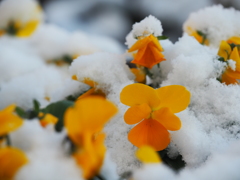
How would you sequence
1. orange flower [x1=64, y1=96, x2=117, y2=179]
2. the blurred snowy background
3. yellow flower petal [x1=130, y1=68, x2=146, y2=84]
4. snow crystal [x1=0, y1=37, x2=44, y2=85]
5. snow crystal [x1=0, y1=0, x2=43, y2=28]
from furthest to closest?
the blurred snowy background → snow crystal [x1=0, y1=0, x2=43, y2=28] → snow crystal [x1=0, y1=37, x2=44, y2=85] → yellow flower petal [x1=130, y1=68, x2=146, y2=84] → orange flower [x1=64, y1=96, x2=117, y2=179]

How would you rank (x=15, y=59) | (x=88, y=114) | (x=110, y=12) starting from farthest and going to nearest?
1. (x=110, y=12)
2. (x=15, y=59)
3. (x=88, y=114)

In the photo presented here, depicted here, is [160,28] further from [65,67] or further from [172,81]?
[65,67]

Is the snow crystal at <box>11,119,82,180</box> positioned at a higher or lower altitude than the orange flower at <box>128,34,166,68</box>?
lower

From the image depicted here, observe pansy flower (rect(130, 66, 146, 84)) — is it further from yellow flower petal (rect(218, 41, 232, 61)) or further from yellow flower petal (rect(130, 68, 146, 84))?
yellow flower petal (rect(218, 41, 232, 61))

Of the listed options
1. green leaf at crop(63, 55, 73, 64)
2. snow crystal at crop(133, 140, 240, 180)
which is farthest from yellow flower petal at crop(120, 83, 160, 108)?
green leaf at crop(63, 55, 73, 64)

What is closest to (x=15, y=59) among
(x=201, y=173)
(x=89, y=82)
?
(x=89, y=82)

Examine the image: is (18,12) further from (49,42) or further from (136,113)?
(136,113)

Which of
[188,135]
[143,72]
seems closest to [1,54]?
[143,72]
